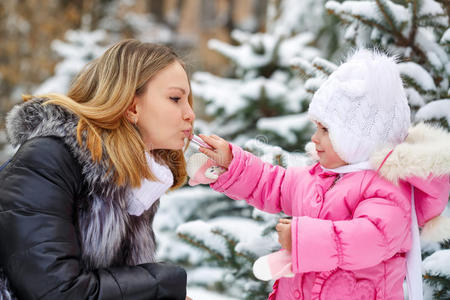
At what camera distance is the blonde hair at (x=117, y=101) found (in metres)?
1.48

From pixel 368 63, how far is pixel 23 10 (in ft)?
31.1

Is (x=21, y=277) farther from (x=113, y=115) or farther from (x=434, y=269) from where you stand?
(x=434, y=269)

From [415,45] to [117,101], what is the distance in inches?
59.2

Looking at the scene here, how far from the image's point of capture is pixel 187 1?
14.5m

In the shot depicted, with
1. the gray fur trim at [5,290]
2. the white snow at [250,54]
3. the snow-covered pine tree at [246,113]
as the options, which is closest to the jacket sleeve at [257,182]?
the gray fur trim at [5,290]

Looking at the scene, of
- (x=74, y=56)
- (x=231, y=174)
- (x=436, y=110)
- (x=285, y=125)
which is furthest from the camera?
(x=74, y=56)

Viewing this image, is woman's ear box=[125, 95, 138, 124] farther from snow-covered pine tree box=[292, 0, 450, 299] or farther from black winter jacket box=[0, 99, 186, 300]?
snow-covered pine tree box=[292, 0, 450, 299]

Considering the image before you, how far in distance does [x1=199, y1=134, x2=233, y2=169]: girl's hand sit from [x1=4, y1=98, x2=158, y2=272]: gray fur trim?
1.20 ft

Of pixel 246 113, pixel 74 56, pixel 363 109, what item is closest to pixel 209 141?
pixel 363 109

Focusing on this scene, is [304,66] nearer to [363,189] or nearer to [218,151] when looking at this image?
[218,151]

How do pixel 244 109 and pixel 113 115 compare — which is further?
pixel 244 109

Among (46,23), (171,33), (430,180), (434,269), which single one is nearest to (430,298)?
(434,269)

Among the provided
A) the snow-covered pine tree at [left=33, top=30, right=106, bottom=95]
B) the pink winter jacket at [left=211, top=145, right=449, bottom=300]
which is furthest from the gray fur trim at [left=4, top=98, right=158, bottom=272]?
the snow-covered pine tree at [left=33, top=30, right=106, bottom=95]

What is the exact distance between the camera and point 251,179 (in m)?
1.71
